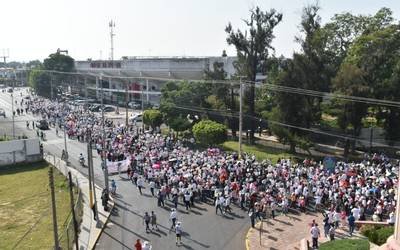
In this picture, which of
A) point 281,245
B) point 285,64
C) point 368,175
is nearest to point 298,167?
point 368,175

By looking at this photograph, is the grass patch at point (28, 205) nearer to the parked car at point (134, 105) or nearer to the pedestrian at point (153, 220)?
the pedestrian at point (153, 220)

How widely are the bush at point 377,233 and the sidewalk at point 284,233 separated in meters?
0.35

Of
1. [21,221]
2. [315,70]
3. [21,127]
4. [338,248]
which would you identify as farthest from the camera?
[21,127]

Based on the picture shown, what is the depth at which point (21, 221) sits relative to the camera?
27.4 meters

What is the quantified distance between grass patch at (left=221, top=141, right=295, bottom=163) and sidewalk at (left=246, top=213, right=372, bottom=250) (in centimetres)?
1438

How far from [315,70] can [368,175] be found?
635 inches

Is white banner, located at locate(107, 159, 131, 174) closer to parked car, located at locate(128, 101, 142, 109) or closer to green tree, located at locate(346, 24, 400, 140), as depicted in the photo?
green tree, located at locate(346, 24, 400, 140)

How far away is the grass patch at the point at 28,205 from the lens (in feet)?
80.0

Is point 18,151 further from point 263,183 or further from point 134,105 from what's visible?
point 134,105

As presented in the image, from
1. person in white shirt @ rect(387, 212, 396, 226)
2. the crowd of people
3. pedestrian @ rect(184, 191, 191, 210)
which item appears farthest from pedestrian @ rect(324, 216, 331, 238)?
pedestrian @ rect(184, 191, 191, 210)

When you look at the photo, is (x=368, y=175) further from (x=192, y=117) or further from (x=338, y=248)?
(x=192, y=117)

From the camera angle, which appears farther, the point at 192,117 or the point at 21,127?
the point at 21,127

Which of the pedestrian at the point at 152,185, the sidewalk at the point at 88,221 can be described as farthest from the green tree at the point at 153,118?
the pedestrian at the point at 152,185

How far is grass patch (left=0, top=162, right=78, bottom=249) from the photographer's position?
80.0 feet
